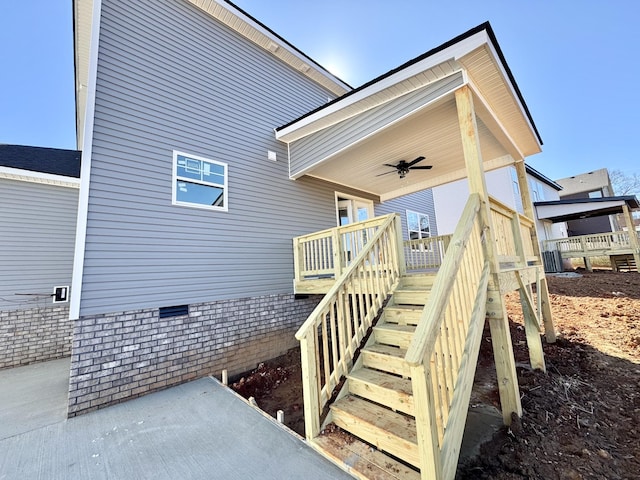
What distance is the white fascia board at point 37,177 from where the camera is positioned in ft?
19.7

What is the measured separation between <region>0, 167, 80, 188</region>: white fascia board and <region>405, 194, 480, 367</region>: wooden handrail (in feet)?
29.0

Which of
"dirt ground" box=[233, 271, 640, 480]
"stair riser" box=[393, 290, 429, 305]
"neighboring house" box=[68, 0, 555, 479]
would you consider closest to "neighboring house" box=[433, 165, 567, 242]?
"neighboring house" box=[68, 0, 555, 479]

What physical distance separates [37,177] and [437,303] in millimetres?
9114

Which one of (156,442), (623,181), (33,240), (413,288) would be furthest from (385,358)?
(623,181)

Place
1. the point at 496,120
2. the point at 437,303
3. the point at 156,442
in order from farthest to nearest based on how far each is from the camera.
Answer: the point at 496,120, the point at 156,442, the point at 437,303

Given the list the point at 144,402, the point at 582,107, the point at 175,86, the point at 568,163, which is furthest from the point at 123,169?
the point at 568,163

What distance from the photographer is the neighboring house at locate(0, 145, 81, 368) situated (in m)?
5.84

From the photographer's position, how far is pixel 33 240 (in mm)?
6238

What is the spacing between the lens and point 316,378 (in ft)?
8.88

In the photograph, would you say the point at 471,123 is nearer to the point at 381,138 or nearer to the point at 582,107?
the point at 381,138

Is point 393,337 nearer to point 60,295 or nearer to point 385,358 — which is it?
point 385,358

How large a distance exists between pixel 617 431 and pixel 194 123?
300 inches

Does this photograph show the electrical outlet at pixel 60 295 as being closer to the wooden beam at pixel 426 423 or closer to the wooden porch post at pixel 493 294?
the wooden beam at pixel 426 423

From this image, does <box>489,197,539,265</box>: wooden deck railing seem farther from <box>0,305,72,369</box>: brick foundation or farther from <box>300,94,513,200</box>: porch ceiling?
<box>0,305,72,369</box>: brick foundation
